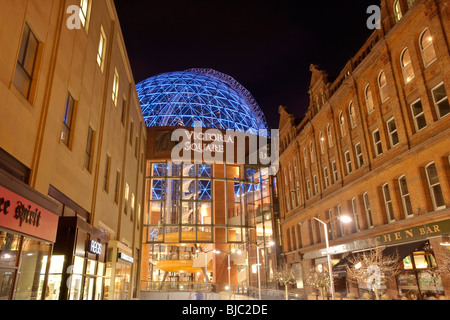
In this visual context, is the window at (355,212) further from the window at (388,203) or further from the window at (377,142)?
the window at (377,142)

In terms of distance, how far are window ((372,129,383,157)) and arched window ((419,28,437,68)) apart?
6.70 m

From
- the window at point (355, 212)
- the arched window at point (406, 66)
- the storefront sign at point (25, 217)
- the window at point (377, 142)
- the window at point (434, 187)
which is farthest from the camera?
the window at point (355, 212)

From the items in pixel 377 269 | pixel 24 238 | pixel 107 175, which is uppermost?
pixel 107 175

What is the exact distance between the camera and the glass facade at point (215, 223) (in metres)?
45.0

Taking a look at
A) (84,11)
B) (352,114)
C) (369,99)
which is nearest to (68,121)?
(84,11)

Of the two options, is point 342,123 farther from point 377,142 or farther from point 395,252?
point 395,252

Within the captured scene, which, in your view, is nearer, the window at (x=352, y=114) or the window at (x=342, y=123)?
the window at (x=352, y=114)

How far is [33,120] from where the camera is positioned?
37.2 ft

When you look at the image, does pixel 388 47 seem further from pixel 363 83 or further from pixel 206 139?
pixel 206 139

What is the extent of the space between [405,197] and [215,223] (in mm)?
27692

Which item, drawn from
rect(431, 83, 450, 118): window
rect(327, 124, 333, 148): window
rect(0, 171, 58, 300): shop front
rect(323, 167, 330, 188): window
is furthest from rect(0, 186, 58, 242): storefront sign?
rect(323, 167, 330, 188): window

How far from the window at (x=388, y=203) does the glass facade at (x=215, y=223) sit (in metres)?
22.9

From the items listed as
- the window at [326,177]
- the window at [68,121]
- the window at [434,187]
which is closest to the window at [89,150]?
the window at [68,121]

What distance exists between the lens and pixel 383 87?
25.8 metres
